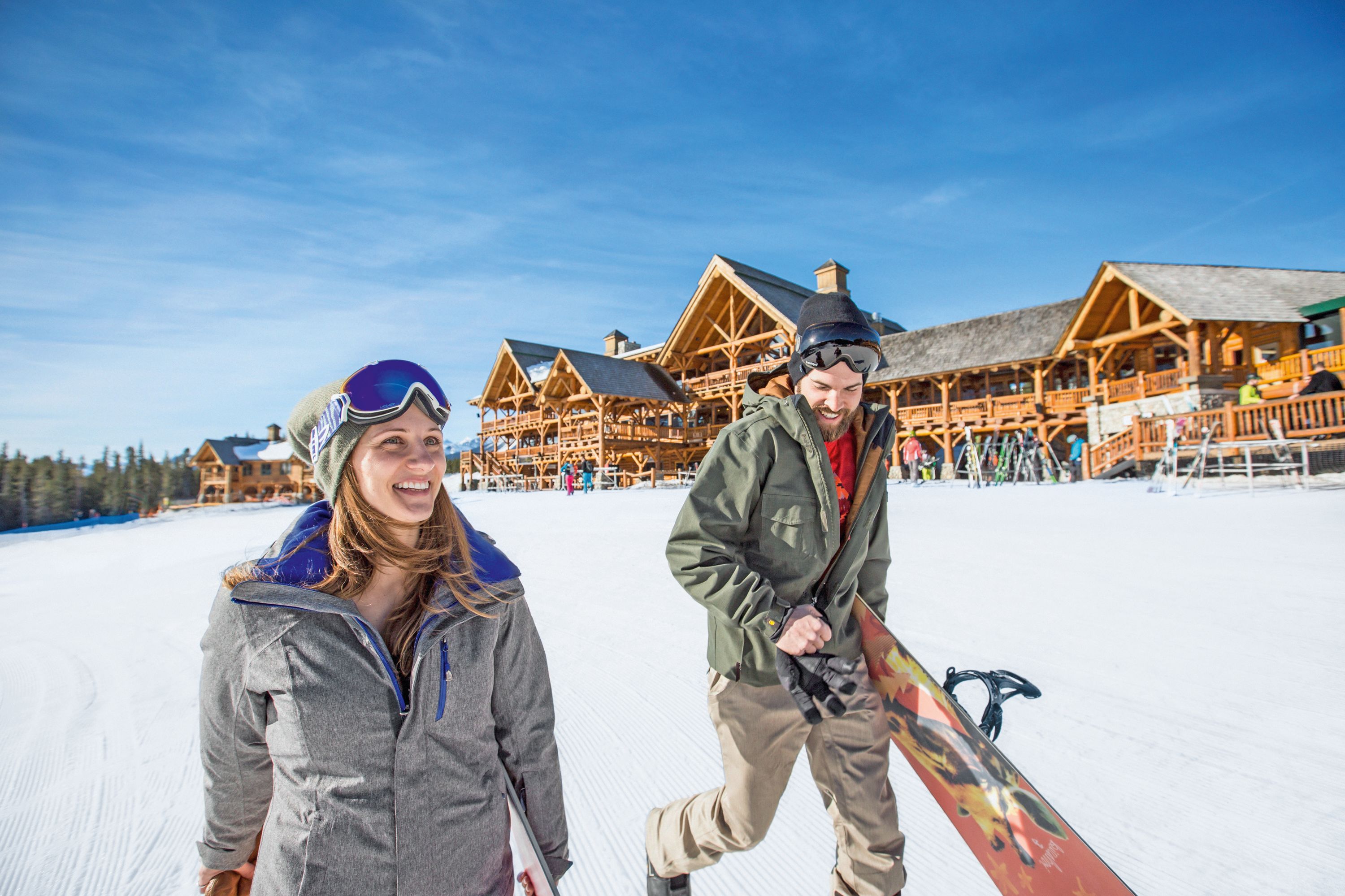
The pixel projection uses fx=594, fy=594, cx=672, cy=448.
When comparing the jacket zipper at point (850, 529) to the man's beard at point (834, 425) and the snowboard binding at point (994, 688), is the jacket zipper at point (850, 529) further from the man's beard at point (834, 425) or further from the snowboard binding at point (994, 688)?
the snowboard binding at point (994, 688)

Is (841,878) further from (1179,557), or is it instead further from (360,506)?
(1179,557)

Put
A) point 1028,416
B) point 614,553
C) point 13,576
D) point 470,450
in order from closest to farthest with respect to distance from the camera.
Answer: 1. point 614,553
2. point 13,576
3. point 1028,416
4. point 470,450

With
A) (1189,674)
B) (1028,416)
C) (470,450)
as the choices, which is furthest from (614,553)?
(470,450)

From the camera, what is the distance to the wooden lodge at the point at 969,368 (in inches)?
588

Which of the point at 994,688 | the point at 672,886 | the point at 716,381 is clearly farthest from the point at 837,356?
the point at 716,381

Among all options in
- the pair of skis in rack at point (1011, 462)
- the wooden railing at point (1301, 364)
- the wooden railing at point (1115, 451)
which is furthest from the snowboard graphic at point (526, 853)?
the wooden railing at point (1301, 364)

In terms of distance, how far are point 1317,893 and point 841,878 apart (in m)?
1.29

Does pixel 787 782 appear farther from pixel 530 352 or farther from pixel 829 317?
pixel 530 352

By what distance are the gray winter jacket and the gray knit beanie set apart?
4.6 inches

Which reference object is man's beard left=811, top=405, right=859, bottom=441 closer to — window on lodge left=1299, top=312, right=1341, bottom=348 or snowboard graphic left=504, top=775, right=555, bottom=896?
snowboard graphic left=504, top=775, right=555, bottom=896

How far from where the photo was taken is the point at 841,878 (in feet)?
5.14

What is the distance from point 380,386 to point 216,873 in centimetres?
105

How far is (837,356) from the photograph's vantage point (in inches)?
67.4

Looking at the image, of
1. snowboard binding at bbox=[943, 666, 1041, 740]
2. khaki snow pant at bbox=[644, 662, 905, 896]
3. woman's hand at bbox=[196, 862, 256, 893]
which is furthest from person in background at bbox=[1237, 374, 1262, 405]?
woman's hand at bbox=[196, 862, 256, 893]
